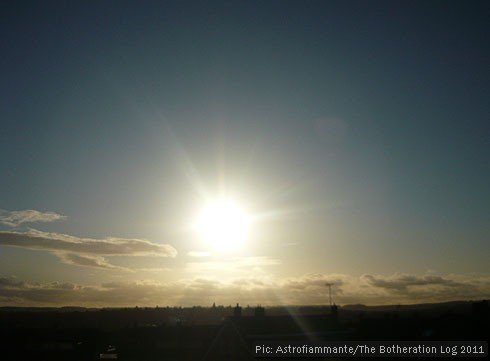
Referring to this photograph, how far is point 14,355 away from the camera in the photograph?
132ft

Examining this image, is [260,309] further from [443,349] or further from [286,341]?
[443,349]

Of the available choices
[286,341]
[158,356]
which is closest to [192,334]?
[158,356]

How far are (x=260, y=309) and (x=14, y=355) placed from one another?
2632 cm

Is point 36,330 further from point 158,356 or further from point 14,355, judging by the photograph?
point 158,356

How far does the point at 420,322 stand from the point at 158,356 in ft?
98.8

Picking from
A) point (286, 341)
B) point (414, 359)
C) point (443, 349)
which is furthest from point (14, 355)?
point (443, 349)

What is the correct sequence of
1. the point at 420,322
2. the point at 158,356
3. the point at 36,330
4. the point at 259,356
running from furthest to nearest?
the point at 420,322, the point at 36,330, the point at 158,356, the point at 259,356

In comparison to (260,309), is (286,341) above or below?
below

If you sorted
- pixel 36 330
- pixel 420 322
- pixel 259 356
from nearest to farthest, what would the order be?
pixel 259 356 < pixel 36 330 < pixel 420 322

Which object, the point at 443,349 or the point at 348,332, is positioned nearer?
the point at 443,349

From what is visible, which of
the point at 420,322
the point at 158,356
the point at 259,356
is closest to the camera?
A: the point at 259,356

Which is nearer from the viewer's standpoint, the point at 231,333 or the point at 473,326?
the point at 231,333

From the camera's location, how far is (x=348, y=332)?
4756 cm

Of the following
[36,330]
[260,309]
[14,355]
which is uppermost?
[260,309]
